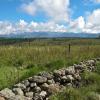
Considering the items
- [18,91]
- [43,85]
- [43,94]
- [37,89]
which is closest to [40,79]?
[43,85]

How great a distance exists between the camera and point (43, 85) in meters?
10.0

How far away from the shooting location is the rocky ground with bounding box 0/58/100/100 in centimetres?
876

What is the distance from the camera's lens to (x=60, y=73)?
11.4 meters

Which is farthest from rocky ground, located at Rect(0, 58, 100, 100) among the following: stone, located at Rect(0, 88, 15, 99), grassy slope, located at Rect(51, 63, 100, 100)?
grassy slope, located at Rect(51, 63, 100, 100)

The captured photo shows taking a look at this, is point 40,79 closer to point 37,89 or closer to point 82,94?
point 37,89

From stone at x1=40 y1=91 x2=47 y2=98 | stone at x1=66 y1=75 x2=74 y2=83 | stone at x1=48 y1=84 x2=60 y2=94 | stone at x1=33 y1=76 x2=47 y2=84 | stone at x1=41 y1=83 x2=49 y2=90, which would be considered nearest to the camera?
stone at x1=40 y1=91 x2=47 y2=98

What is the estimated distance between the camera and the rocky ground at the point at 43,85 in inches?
345

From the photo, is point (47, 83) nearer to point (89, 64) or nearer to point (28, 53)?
point (89, 64)

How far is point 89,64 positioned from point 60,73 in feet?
10.7

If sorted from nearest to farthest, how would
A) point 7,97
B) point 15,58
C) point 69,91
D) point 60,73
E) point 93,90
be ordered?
point 7,97, point 69,91, point 93,90, point 60,73, point 15,58

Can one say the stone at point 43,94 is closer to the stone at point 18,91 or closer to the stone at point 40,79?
the stone at point 18,91

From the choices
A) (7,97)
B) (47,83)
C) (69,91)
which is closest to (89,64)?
(47,83)

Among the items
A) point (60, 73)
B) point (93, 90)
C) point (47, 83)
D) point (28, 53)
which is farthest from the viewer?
point (28, 53)

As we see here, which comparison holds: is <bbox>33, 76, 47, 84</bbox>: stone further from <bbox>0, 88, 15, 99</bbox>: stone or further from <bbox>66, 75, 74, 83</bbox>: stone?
<bbox>0, 88, 15, 99</bbox>: stone
